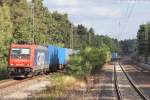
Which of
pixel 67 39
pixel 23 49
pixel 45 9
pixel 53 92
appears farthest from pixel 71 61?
pixel 67 39

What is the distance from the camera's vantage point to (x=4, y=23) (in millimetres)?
67500

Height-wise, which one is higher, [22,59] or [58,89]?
[22,59]

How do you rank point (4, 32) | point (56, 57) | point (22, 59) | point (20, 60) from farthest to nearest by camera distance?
point (4, 32) → point (56, 57) → point (22, 59) → point (20, 60)

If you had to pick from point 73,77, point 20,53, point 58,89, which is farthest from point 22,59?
point 58,89

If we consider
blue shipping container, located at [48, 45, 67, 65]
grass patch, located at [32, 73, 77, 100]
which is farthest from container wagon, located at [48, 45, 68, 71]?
grass patch, located at [32, 73, 77, 100]

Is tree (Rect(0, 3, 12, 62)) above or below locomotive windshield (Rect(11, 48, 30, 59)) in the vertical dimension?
above

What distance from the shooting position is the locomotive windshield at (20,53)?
38.1 meters

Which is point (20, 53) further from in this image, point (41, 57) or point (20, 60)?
point (41, 57)

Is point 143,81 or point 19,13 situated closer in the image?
point 143,81

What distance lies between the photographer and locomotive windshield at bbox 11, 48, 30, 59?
125 ft

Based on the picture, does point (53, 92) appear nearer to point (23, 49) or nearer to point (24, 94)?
point (24, 94)

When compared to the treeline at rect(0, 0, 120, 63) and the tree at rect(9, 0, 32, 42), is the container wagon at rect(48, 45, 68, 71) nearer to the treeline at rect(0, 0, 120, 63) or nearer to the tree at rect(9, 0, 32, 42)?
the treeline at rect(0, 0, 120, 63)

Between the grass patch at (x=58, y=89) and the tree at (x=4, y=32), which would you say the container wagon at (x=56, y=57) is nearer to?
the tree at (x=4, y=32)

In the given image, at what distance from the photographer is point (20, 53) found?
38.2m
